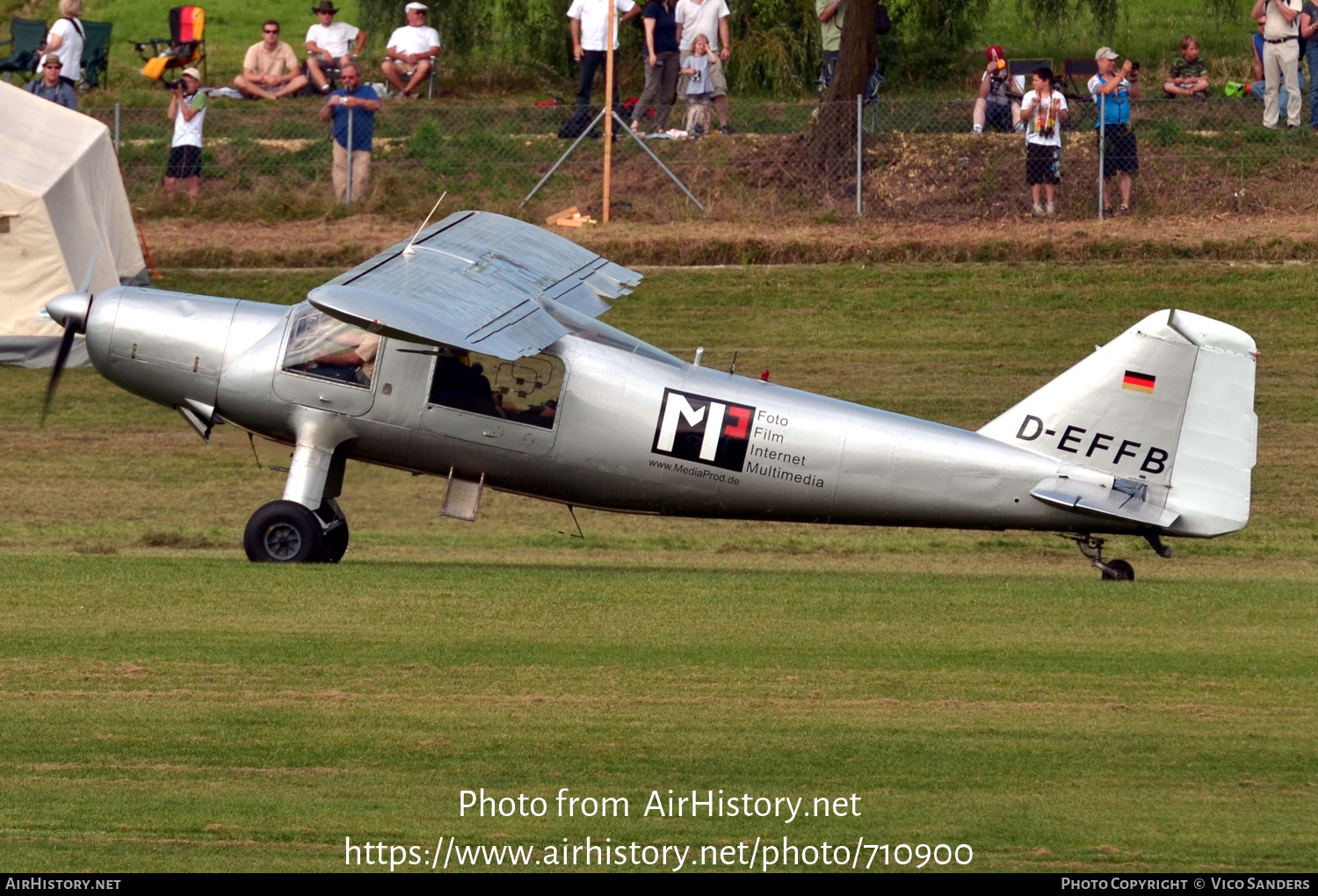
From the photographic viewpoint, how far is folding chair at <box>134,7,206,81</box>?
32.8 metres

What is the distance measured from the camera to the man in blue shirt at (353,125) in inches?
1025

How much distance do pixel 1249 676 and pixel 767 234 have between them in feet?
51.1

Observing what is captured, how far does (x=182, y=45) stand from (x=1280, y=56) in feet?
64.0

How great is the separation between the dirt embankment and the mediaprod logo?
36.6 ft

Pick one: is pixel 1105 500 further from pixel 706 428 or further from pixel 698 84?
pixel 698 84

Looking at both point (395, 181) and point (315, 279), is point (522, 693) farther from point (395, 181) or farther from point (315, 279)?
point (395, 181)

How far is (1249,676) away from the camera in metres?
10.6

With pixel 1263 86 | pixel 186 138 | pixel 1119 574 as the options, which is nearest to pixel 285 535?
pixel 1119 574

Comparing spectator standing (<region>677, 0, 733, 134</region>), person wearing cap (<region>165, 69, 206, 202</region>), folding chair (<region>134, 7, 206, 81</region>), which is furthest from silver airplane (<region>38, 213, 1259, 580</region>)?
folding chair (<region>134, 7, 206, 81</region>)

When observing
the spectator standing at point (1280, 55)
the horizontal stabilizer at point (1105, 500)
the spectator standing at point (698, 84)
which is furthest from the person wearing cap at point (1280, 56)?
the horizontal stabilizer at point (1105, 500)

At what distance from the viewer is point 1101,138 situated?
24859mm

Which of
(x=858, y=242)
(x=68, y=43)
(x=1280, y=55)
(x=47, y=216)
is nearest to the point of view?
(x=47, y=216)

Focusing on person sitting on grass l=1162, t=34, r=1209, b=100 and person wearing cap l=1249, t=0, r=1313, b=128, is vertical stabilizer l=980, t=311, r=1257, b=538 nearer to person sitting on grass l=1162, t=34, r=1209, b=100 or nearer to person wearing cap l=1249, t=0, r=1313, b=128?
person wearing cap l=1249, t=0, r=1313, b=128
